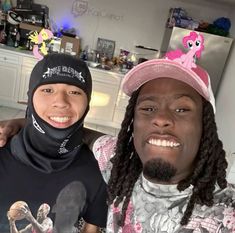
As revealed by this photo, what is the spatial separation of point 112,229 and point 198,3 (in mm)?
4341

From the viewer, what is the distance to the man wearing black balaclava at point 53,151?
108 cm

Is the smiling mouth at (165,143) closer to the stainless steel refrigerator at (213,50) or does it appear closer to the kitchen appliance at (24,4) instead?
the stainless steel refrigerator at (213,50)

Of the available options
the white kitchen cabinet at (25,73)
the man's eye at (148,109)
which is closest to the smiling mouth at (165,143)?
the man's eye at (148,109)

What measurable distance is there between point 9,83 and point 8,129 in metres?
3.47

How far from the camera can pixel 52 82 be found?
1.14 meters

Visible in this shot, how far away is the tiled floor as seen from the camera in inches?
167

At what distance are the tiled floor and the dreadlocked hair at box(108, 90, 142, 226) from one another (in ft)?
11.0

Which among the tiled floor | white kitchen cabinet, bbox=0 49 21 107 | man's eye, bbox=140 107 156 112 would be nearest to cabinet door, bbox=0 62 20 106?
white kitchen cabinet, bbox=0 49 21 107

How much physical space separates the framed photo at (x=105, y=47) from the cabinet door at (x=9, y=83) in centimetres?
126

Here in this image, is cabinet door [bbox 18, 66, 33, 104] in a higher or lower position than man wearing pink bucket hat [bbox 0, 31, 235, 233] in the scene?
lower

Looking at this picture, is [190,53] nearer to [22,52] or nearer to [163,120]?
[163,120]

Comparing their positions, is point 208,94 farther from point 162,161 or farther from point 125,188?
point 125,188

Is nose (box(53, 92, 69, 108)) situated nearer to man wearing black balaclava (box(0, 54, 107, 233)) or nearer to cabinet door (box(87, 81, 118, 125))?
man wearing black balaclava (box(0, 54, 107, 233))

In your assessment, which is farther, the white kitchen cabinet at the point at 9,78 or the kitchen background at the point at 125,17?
the kitchen background at the point at 125,17
